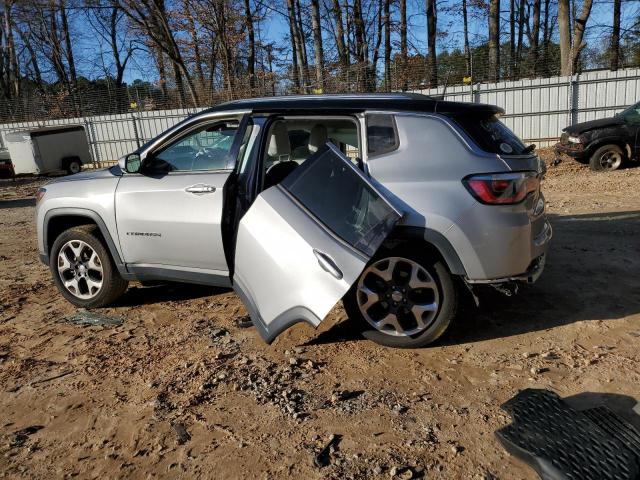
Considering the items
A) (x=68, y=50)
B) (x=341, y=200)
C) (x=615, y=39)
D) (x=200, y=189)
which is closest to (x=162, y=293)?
(x=200, y=189)

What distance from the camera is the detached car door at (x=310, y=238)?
3.04 meters

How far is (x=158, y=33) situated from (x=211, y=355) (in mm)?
26764

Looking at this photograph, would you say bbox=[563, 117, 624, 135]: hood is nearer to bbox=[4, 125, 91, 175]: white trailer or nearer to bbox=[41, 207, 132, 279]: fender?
bbox=[41, 207, 132, 279]: fender

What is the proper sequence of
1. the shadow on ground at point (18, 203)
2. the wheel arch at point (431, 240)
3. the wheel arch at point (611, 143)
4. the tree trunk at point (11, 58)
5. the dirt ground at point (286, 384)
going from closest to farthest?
the dirt ground at point (286, 384) → the wheel arch at point (431, 240) → the wheel arch at point (611, 143) → the shadow on ground at point (18, 203) → the tree trunk at point (11, 58)

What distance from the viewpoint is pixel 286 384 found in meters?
3.19

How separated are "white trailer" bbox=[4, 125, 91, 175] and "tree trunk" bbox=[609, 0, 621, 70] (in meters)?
20.6

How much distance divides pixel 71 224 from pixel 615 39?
79.7 feet

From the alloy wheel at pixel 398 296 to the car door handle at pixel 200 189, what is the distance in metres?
1.31

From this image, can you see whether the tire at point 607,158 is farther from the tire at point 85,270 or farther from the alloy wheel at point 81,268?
the alloy wheel at point 81,268

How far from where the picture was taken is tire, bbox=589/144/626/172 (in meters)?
11.3

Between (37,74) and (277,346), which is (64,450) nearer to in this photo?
(277,346)

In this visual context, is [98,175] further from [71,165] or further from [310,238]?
[71,165]

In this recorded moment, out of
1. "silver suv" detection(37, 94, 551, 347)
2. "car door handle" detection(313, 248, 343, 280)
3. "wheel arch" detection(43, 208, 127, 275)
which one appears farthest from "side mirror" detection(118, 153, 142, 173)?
"car door handle" detection(313, 248, 343, 280)

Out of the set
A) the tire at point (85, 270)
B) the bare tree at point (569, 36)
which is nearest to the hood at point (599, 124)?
the bare tree at point (569, 36)
